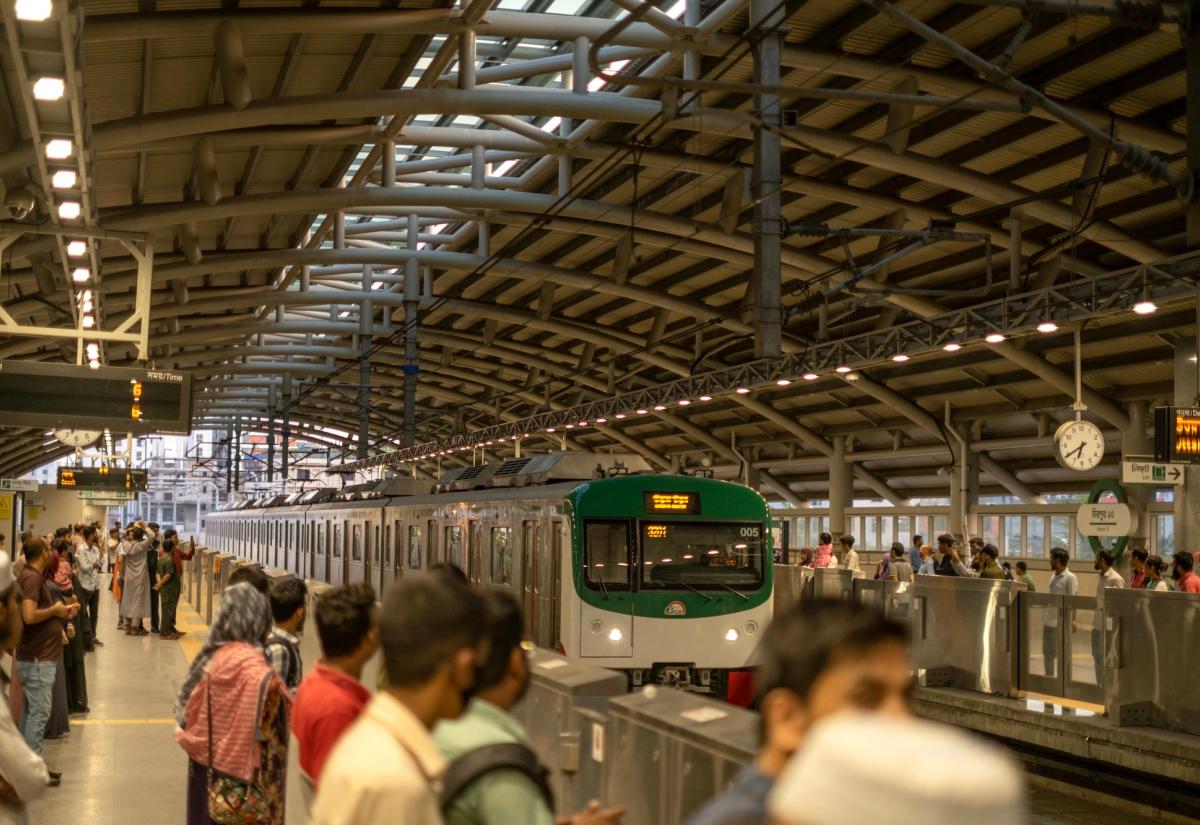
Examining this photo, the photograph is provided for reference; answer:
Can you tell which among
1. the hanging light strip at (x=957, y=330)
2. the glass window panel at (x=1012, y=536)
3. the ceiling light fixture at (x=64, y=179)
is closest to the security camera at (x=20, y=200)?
the ceiling light fixture at (x=64, y=179)

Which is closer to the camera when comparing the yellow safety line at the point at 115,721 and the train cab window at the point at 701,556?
the yellow safety line at the point at 115,721

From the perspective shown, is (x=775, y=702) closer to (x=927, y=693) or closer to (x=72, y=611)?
(x=72, y=611)

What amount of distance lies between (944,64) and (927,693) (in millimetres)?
8624

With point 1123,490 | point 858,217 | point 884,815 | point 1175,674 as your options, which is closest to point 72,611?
point 1175,674

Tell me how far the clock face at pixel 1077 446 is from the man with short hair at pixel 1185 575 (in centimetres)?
592

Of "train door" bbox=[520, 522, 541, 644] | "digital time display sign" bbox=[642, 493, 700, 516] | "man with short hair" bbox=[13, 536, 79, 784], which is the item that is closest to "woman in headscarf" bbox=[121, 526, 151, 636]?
"train door" bbox=[520, 522, 541, 644]

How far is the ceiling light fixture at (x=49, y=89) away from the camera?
11.0m

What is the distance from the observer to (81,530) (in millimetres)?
20844

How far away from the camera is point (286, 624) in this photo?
630 centimetres

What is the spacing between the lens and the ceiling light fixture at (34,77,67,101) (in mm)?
10984

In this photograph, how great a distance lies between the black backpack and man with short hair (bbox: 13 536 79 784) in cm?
756

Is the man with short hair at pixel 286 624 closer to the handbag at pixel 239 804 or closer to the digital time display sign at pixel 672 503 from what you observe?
Answer: the handbag at pixel 239 804

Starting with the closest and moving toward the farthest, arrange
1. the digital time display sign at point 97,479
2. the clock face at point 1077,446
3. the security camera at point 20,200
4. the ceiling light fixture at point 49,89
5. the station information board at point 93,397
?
the ceiling light fixture at point 49,89 < the station information board at point 93,397 < the security camera at point 20,200 < the clock face at point 1077,446 < the digital time display sign at point 97,479

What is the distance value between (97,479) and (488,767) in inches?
1491
